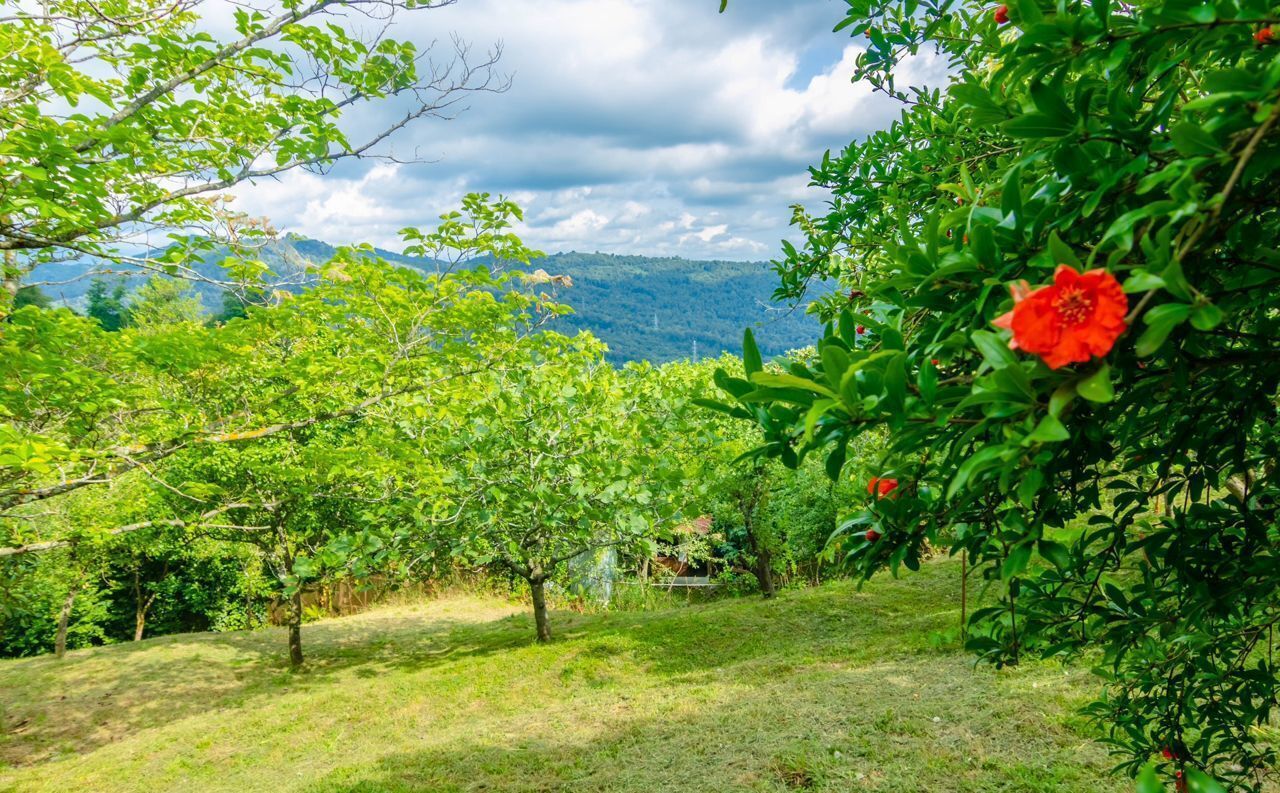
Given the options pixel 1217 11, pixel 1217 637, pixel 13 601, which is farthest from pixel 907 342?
pixel 13 601

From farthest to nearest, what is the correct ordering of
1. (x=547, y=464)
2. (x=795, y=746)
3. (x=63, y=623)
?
(x=63, y=623) → (x=547, y=464) → (x=795, y=746)

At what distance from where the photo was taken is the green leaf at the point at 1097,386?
67 cm

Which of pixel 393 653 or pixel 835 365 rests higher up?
pixel 835 365

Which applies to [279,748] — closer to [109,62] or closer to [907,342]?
[109,62]

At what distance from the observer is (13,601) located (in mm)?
8672

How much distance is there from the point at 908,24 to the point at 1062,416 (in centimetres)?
205

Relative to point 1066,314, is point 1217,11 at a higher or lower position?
higher

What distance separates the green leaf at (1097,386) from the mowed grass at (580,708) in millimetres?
3379

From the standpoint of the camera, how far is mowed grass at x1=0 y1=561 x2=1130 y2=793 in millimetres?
3828

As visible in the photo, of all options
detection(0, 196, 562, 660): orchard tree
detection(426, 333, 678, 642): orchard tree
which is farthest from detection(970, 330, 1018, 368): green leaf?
detection(426, 333, 678, 642): orchard tree

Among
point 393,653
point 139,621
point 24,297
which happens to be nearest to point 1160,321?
point 24,297

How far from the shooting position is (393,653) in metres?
9.30

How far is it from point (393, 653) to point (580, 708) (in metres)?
4.64

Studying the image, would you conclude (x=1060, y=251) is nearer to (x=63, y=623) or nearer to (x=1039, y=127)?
(x=1039, y=127)
